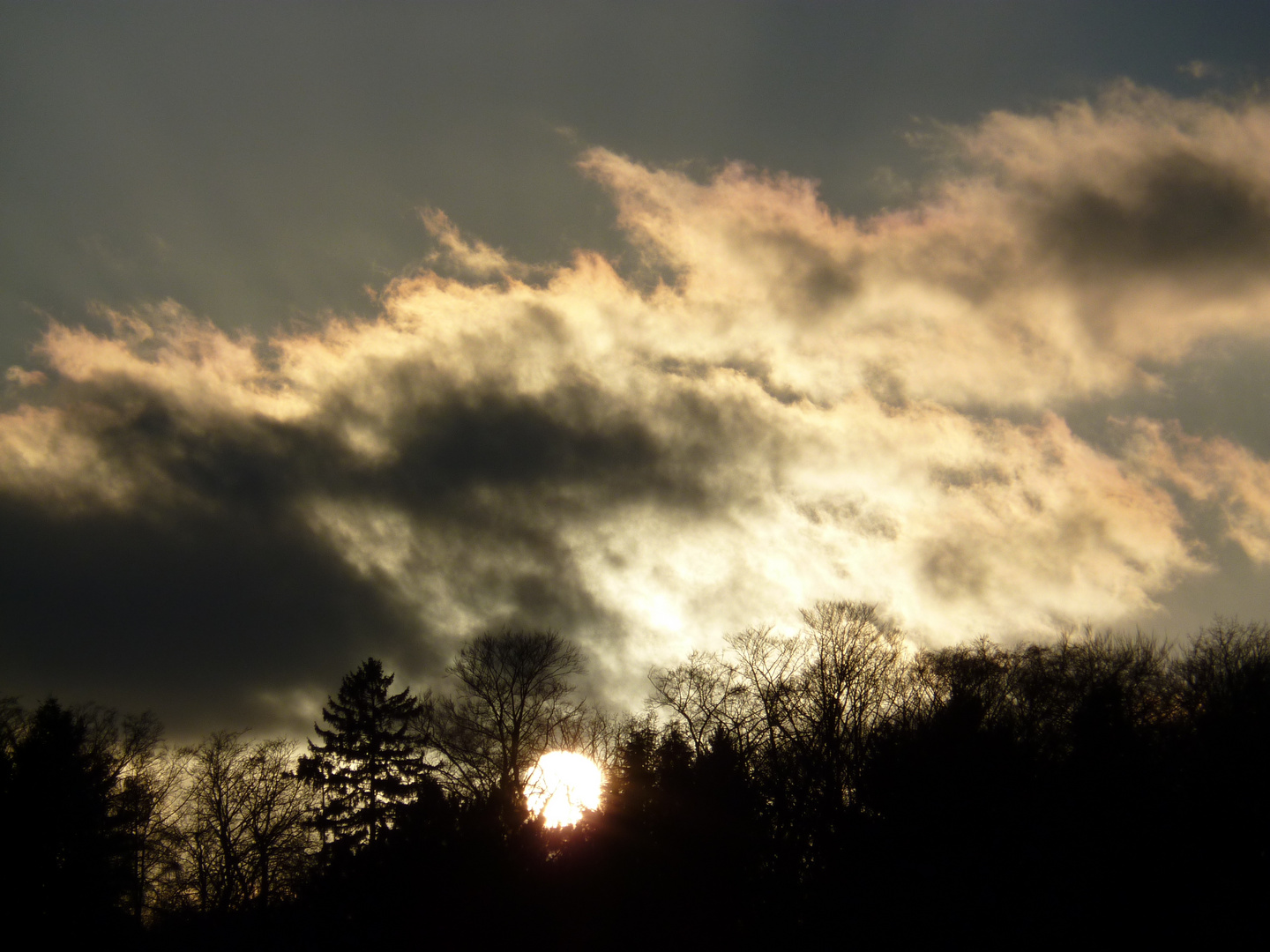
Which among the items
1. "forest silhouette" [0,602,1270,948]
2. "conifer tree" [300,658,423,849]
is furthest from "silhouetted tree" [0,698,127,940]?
"conifer tree" [300,658,423,849]

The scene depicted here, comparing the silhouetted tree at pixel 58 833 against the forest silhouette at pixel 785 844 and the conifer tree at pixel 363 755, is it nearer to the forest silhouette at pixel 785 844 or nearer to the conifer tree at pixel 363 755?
the forest silhouette at pixel 785 844

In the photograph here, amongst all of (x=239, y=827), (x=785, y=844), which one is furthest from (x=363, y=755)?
(x=785, y=844)

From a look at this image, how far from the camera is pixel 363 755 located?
4247 cm

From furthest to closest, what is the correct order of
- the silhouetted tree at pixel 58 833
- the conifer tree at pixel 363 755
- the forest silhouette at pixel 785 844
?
1. the conifer tree at pixel 363 755
2. the silhouetted tree at pixel 58 833
3. the forest silhouette at pixel 785 844

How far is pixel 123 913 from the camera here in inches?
1184

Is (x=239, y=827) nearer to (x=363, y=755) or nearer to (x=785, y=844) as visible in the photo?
(x=363, y=755)

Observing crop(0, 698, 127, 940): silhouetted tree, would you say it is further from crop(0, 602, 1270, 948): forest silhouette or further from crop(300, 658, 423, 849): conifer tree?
crop(300, 658, 423, 849): conifer tree

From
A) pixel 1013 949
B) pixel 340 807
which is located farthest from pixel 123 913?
pixel 1013 949

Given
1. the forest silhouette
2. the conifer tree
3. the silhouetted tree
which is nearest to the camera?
the forest silhouette

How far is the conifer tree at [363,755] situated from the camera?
135 feet

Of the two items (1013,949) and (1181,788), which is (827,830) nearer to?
(1013,949)

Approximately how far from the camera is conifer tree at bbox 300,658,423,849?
135 ft

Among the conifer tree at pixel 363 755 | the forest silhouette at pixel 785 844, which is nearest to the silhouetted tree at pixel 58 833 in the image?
the forest silhouette at pixel 785 844

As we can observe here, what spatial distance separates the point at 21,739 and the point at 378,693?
16949 mm
